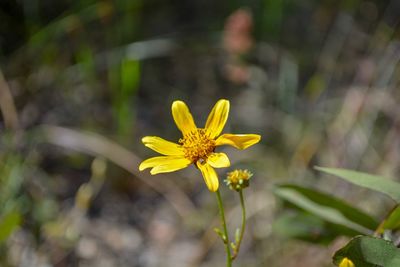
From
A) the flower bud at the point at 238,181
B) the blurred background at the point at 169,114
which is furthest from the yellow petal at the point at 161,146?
the blurred background at the point at 169,114

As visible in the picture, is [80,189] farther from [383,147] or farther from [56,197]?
[383,147]

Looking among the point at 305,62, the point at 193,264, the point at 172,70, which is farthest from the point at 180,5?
the point at 193,264

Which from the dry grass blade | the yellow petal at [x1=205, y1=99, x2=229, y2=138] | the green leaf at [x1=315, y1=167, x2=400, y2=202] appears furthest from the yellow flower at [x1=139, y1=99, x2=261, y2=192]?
the dry grass blade

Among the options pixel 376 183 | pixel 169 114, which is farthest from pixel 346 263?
pixel 169 114

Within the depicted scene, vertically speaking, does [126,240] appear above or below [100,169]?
below

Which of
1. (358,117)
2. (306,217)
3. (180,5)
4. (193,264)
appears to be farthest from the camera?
(180,5)

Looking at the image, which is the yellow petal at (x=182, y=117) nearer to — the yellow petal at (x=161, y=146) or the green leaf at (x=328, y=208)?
the yellow petal at (x=161, y=146)

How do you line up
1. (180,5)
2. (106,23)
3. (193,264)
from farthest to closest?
1. (180,5)
2. (106,23)
3. (193,264)

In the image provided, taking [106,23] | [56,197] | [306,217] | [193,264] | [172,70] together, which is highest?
[106,23]
